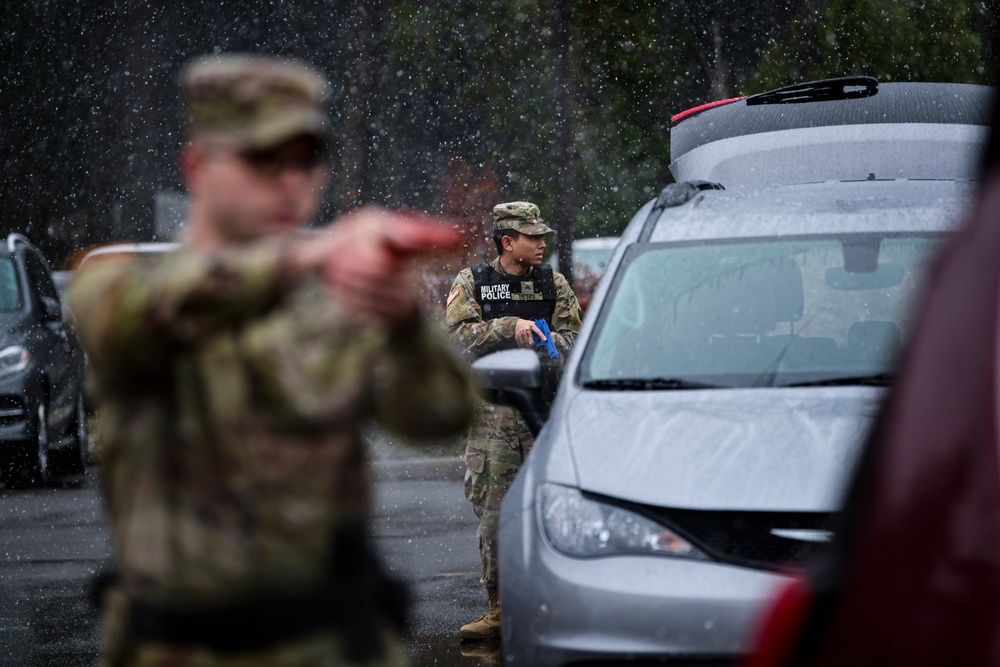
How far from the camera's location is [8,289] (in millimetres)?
13000

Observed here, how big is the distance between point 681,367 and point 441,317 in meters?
14.4

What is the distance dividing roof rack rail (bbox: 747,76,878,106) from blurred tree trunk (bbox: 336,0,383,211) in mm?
15629

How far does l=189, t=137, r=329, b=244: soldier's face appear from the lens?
98.0 inches

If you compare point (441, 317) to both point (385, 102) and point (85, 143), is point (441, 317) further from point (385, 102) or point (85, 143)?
point (385, 102)

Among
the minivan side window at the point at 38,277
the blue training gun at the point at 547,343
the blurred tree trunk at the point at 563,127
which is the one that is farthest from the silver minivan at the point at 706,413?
the blurred tree trunk at the point at 563,127

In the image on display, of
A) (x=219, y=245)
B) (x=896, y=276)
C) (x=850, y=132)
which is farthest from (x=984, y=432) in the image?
(x=850, y=132)

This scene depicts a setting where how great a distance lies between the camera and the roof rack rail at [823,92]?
25.3ft

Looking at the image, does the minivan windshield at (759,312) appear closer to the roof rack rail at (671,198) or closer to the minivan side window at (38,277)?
the roof rack rail at (671,198)

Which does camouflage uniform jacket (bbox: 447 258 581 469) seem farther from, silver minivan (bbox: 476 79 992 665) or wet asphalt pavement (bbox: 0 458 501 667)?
silver minivan (bbox: 476 79 992 665)

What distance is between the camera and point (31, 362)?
40.4 feet

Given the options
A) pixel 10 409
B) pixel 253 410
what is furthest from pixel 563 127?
pixel 253 410

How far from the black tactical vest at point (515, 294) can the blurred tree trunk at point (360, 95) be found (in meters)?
16.0

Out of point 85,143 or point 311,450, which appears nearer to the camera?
point 311,450

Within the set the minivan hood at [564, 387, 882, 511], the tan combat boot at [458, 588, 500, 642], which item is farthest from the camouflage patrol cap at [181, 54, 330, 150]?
the tan combat boot at [458, 588, 500, 642]
